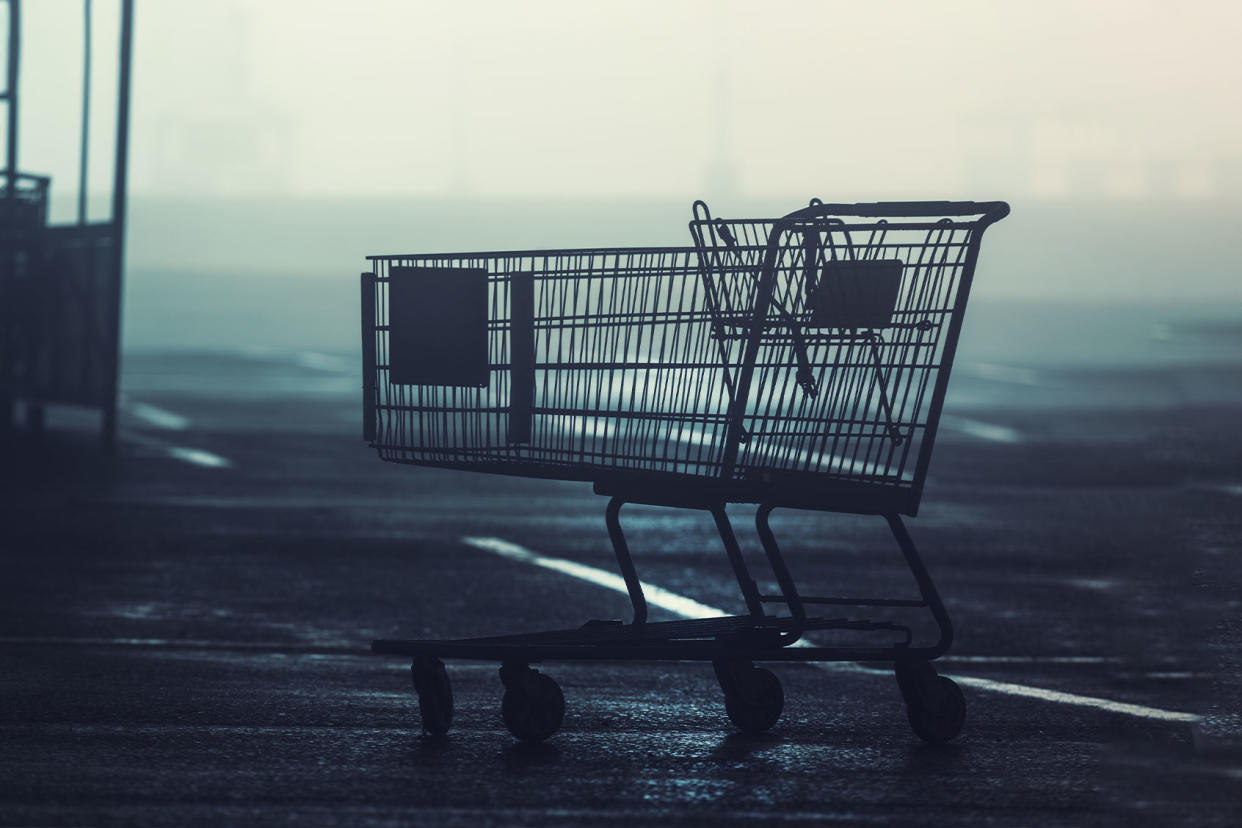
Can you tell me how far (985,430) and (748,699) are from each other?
38.4 ft

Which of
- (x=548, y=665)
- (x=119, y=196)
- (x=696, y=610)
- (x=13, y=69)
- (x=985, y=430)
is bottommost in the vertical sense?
(x=548, y=665)

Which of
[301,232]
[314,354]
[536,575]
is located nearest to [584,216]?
[301,232]

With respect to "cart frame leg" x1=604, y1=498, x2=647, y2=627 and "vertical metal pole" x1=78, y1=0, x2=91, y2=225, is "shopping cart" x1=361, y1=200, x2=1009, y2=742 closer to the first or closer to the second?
"cart frame leg" x1=604, y1=498, x2=647, y2=627

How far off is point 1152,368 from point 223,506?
59.3 ft

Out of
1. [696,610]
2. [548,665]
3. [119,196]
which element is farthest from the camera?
[119,196]

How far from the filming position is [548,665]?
260 inches

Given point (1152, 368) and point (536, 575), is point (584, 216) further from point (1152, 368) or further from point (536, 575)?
point (536, 575)

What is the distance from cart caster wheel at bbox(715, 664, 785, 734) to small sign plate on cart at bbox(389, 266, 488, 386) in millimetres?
1069

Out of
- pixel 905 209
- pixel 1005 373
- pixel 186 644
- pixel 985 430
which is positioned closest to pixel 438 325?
pixel 905 209

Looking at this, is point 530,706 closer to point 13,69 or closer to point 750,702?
point 750,702

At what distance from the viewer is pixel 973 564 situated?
9.23 metres

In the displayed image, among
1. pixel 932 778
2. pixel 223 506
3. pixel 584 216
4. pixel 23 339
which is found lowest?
pixel 932 778

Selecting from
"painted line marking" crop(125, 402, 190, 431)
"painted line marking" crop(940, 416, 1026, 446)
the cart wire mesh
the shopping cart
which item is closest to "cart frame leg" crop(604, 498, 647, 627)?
the shopping cart

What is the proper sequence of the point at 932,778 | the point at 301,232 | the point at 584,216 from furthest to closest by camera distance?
the point at 301,232, the point at 584,216, the point at 932,778
